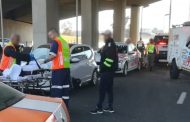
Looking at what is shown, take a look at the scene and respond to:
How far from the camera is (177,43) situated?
15.8m

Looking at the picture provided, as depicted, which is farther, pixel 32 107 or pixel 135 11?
pixel 135 11

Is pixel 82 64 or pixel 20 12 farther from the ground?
pixel 20 12

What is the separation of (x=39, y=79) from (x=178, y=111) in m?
3.50

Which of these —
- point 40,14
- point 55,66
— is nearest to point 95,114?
point 55,66

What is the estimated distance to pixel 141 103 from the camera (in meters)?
9.91

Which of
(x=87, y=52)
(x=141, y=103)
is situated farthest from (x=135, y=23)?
(x=141, y=103)

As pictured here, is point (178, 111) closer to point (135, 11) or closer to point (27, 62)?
point (27, 62)

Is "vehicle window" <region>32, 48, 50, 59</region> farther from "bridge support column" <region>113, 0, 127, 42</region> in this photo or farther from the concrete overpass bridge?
"bridge support column" <region>113, 0, 127, 42</region>

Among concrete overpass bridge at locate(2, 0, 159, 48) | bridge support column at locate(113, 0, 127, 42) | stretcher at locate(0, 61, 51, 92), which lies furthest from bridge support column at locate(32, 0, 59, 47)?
bridge support column at locate(113, 0, 127, 42)

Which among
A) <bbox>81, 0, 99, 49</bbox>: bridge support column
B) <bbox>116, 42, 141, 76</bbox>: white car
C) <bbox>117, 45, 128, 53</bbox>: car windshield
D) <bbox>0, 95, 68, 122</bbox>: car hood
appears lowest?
<bbox>116, 42, 141, 76</bbox>: white car

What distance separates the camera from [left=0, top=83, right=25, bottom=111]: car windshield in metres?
3.58

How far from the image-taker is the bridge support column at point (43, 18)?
20.7m

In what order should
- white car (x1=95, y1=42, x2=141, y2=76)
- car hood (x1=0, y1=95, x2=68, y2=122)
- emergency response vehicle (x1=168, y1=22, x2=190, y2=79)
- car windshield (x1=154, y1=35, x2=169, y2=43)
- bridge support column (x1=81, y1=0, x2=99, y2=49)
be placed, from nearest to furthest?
car hood (x1=0, y1=95, x2=68, y2=122)
emergency response vehicle (x1=168, y1=22, x2=190, y2=79)
white car (x1=95, y1=42, x2=141, y2=76)
car windshield (x1=154, y1=35, x2=169, y2=43)
bridge support column (x1=81, y1=0, x2=99, y2=49)

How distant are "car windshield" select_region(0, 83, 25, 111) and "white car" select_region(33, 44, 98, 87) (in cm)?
667
